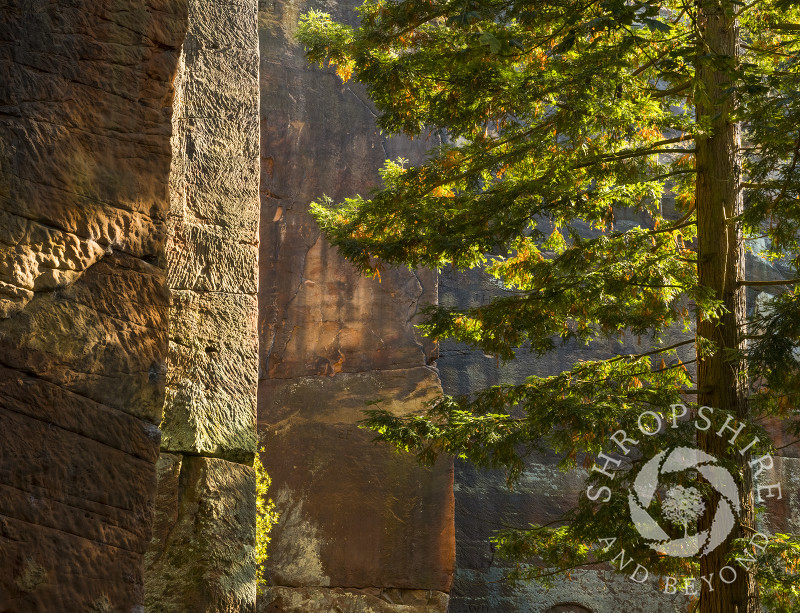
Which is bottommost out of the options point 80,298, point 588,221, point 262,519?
point 262,519

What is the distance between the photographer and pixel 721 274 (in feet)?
19.5

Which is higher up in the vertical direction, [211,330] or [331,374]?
[331,374]

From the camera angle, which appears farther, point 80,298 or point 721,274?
point 721,274

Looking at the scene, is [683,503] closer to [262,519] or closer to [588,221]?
[588,221]

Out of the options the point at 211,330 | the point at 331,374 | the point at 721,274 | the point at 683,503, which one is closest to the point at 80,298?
the point at 211,330

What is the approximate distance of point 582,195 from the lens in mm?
5727


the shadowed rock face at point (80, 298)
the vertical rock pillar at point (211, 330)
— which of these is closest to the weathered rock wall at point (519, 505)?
the vertical rock pillar at point (211, 330)

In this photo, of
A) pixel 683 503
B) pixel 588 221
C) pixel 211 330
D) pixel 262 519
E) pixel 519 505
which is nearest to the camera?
pixel 211 330

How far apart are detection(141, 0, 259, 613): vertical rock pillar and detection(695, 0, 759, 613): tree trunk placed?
129 inches

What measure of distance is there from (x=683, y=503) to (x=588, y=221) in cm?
203

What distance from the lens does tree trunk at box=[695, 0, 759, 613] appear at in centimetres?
536

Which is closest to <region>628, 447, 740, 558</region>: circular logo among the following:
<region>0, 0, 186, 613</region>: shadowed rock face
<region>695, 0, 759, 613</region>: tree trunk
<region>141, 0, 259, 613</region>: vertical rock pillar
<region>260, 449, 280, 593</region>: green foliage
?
<region>695, 0, 759, 613</region>: tree trunk

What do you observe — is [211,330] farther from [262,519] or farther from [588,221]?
[262,519]

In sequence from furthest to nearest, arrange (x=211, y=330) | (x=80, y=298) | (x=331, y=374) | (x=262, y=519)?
(x=331, y=374)
(x=262, y=519)
(x=211, y=330)
(x=80, y=298)
